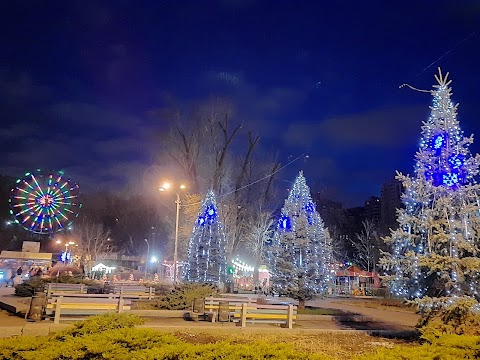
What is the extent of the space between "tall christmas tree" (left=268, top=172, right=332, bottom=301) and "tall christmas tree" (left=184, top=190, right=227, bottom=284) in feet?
16.8

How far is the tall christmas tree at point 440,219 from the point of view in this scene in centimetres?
1238

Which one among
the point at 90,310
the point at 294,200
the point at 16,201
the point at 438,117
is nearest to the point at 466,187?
the point at 438,117

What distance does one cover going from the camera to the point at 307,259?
960 inches

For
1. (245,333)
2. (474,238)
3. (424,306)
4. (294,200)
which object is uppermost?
(294,200)

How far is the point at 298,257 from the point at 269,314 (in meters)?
9.71

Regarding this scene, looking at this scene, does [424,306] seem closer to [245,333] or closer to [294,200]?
[245,333]

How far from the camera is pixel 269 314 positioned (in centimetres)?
1479

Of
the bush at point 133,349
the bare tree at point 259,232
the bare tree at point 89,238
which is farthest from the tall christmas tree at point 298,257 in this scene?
the bare tree at point 89,238

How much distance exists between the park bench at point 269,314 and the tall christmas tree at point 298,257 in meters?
8.34

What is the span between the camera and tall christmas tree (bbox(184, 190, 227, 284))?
29688 millimetres

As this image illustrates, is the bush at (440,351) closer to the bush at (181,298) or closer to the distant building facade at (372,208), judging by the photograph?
the bush at (181,298)

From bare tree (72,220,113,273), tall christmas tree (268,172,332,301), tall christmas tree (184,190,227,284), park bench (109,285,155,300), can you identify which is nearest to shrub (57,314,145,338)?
park bench (109,285,155,300)

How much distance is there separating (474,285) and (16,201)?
29527 millimetres

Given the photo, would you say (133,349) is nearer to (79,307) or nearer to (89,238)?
(79,307)
